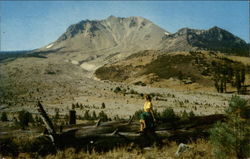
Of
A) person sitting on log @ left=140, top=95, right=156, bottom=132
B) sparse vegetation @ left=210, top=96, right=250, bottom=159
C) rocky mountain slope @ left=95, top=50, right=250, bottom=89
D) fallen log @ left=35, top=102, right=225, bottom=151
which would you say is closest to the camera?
sparse vegetation @ left=210, top=96, right=250, bottom=159

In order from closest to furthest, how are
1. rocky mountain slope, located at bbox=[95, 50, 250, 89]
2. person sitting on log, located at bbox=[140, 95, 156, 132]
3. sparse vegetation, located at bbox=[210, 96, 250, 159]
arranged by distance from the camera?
sparse vegetation, located at bbox=[210, 96, 250, 159]
person sitting on log, located at bbox=[140, 95, 156, 132]
rocky mountain slope, located at bbox=[95, 50, 250, 89]

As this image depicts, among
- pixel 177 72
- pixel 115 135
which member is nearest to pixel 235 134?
pixel 115 135

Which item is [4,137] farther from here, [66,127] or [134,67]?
[134,67]

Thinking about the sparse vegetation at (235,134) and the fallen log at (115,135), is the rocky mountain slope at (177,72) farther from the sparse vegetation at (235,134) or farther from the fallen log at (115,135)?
the sparse vegetation at (235,134)

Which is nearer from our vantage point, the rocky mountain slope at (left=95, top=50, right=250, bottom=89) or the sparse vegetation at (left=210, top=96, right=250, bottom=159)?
the sparse vegetation at (left=210, top=96, right=250, bottom=159)

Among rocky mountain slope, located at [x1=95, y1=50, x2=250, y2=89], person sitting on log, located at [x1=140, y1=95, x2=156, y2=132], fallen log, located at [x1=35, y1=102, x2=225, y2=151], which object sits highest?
rocky mountain slope, located at [x1=95, y1=50, x2=250, y2=89]

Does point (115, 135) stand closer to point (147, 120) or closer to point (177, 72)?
point (147, 120)

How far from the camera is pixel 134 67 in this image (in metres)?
128

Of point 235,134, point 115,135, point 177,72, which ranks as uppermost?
point 177,72

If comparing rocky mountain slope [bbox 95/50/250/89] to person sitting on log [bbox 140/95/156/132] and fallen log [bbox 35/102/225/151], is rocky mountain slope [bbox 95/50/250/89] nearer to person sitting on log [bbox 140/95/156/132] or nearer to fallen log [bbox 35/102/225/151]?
fallen log [bbox 35/102/225/151]

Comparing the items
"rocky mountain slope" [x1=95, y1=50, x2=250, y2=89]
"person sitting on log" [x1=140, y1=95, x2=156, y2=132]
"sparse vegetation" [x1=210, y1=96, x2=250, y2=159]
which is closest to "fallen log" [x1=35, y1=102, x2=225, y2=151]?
"person sitting on log" [x1=140, y1=95, x2=156, y2=132]

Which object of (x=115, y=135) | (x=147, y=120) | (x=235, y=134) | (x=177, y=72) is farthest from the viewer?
(x=177, y=72)

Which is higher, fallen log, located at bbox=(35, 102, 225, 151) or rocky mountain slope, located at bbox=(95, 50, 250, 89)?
rocky mountain slope, located at bbox=(95, 50, 250, 89)

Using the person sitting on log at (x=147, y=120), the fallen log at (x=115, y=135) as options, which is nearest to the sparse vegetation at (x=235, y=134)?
the person sitting on log at (x=147, y=120)
